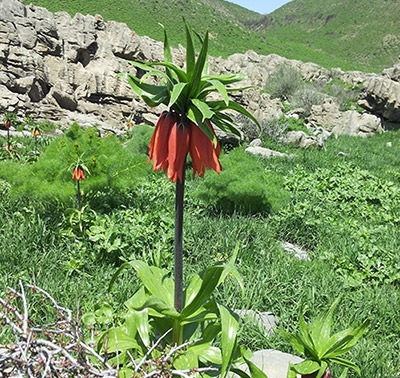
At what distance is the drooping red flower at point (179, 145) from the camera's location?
5.38 feet

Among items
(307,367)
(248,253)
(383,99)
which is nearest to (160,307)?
(307,367)

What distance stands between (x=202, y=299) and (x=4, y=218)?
10.0 feet

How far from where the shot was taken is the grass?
119 inches

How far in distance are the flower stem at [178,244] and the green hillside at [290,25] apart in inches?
161

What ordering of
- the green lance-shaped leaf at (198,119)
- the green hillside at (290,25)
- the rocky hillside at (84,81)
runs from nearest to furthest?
the green lance-shaped leaf at (198,119)
the rocky hillside at (84,81)
the green hillside at (290,25)

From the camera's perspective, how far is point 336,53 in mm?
90688

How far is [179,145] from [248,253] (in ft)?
8.06

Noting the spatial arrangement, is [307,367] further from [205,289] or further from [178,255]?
[178,255]

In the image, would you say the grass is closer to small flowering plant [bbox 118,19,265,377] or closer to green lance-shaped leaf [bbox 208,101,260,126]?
small flowering plant [bbox 118,19,265,377]

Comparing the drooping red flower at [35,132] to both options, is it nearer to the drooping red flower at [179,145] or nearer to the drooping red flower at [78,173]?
the drooping red flower at [78,173]

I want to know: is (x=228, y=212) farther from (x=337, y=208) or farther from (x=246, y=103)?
(x=246, y=103)

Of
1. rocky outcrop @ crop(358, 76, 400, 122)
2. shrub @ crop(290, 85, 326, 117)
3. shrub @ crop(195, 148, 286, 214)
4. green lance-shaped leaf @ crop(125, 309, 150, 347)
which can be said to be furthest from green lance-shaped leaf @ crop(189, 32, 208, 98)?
shrub @ crop(290, 85, 326, 117)

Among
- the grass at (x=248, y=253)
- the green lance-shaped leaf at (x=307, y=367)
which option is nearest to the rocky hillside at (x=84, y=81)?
the grass at (x=248, y=253)

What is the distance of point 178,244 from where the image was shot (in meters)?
1.84
